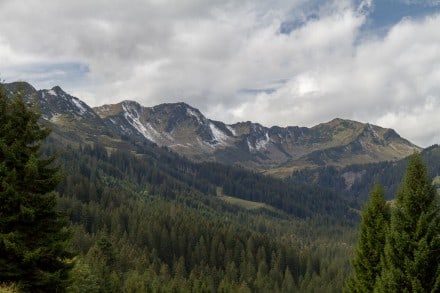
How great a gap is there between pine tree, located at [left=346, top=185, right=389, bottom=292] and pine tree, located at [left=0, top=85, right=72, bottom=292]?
1012 inches

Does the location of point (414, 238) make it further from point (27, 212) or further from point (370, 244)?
point (27, 212)

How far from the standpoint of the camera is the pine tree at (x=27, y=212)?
93.2ft

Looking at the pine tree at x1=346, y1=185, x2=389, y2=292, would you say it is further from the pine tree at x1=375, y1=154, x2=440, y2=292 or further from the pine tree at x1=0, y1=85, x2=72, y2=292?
the pine tree at x1=0, y1=85, x2=72, y2=292

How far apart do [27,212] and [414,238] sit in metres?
25.7

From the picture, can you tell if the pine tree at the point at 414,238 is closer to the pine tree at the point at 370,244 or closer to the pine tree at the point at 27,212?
the pine tree at the point at 370,244

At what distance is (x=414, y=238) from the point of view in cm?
3038

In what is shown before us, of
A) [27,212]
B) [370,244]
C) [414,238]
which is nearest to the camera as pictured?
[27,212]

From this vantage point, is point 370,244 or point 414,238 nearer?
point 414,238

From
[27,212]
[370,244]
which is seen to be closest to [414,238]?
[370,244]

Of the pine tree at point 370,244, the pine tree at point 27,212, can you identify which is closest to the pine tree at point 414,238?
the pine tree at point 370,244

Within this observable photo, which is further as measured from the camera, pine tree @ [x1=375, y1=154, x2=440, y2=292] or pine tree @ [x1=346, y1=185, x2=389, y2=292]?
pine tree @ [x1=346, y1=185, x2=389, y2=292]

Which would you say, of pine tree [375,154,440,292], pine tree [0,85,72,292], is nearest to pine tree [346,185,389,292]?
pine tree [375,154,440,292]

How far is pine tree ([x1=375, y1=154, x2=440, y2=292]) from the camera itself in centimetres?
A: 2944

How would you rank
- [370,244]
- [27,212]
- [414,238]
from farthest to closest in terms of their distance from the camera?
[370,244]
[414,238]
[27,212]
